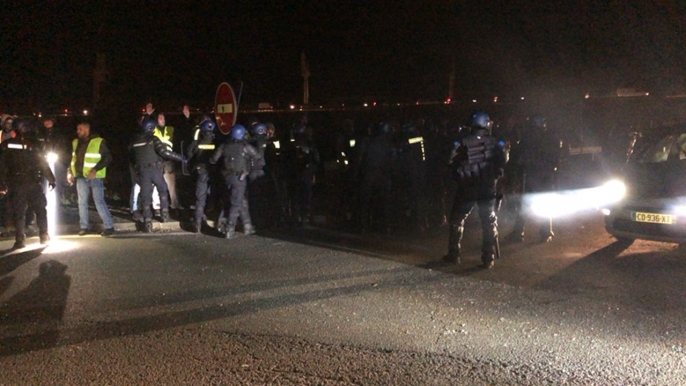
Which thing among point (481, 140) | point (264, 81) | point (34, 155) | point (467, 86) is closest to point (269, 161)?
point (34, 155)

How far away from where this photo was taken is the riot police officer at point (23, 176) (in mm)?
9758

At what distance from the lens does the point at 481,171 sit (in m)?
8.42

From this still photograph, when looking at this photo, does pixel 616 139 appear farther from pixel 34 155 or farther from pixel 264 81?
pixel 264 81

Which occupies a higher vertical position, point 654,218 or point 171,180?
point 171,180

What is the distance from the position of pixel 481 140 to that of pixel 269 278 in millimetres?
3135

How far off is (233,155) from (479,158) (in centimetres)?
410

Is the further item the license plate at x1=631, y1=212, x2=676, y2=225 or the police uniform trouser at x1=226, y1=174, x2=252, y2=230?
the police uniform trouser at x1=226, y1=174, x2=252, y2=230

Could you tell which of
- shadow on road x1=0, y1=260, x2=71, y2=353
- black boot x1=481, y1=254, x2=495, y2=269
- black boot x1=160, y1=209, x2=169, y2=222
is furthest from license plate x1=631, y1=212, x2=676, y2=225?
black boot x1=160, y1=209, x2=169, y2=222

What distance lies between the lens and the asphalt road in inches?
195

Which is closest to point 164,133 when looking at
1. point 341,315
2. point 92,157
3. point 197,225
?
point 92,157

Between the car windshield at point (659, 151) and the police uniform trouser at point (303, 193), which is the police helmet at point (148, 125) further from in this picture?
the car windshield at point (659, 151)

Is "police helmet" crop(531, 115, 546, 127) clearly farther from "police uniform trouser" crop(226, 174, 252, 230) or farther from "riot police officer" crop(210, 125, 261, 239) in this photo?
"police uniform trouser" crop(226, 174, 252, 230)

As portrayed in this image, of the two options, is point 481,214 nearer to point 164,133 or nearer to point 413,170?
point 413,170

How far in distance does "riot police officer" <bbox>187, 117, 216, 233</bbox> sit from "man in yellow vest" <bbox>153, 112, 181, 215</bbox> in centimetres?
50
